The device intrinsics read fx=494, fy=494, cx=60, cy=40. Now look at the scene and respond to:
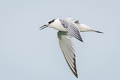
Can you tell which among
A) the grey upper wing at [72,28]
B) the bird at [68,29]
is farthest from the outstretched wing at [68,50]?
the grey upper wing at [72,28]

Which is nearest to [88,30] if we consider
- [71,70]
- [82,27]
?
[82,27]

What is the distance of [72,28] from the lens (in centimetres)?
1520

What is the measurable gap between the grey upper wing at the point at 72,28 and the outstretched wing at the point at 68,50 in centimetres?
127

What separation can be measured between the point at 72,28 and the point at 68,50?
217 cm

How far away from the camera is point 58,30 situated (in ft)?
55.8

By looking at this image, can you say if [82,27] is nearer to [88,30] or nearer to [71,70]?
[88,30]

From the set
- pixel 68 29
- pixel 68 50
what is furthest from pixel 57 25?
pixel 68 29

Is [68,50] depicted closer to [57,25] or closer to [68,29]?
[57,25]

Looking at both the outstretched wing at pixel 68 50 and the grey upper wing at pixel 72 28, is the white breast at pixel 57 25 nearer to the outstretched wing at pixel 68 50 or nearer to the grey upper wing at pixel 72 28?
the grey upper wing at pixel 72 28

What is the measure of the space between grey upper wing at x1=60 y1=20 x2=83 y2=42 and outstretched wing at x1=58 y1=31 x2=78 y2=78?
1.27 m

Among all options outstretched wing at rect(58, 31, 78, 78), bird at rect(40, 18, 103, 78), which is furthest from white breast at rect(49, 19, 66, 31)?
outstretched wing at rect(58, 31, 78, 78)

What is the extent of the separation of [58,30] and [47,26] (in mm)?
571

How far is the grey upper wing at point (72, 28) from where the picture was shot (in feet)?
46.9

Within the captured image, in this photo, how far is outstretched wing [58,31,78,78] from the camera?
16.5 m
